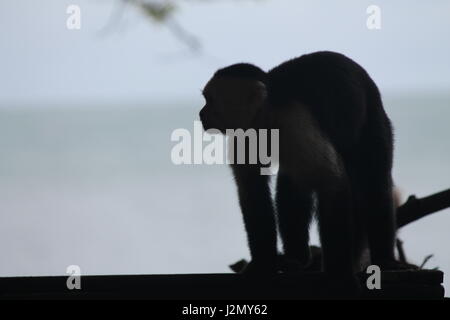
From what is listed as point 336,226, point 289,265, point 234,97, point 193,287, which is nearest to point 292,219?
point 289,265

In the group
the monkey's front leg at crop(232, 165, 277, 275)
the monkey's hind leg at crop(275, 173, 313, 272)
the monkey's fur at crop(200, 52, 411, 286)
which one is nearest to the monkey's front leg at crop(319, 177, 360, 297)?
the monkey's fur at crop(200, 52, 411, 286)

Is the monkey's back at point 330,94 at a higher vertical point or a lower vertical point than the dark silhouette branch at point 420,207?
higher

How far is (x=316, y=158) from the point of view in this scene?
12.1 feet

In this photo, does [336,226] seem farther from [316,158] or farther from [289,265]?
[289,265]

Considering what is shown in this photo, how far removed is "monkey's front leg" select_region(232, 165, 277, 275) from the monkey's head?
254 mm

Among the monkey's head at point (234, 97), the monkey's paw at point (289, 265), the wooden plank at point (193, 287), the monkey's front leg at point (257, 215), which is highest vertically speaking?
the monkey's head at point (234, 97)

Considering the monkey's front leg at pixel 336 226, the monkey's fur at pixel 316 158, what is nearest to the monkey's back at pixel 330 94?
the monkey's fur at pixel 316 158

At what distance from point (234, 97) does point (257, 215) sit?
0.59 metres

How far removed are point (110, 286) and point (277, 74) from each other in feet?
4.66

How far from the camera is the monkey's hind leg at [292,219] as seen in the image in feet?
13.7

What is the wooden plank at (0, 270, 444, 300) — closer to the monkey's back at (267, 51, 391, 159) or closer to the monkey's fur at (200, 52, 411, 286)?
the monkey's fur at (200, 52, 411, 286)

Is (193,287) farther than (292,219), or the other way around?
(292,219)

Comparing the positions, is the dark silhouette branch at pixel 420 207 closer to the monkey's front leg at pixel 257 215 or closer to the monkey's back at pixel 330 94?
the monkey's back at pixel 330 94
